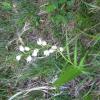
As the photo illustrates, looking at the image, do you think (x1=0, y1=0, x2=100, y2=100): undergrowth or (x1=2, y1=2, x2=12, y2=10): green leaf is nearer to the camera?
(x1=0, y1=0, x2=100, y2=100): undergrowth

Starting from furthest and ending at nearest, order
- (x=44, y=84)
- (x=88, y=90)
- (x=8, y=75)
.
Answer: (x=8, y=75) → (x=44, y=84) → (x=88, y=90)

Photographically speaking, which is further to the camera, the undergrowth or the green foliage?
the green foliage

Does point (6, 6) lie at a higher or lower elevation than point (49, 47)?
higher

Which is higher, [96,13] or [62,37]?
[96,13]

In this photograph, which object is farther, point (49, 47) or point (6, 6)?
point (6, 6)

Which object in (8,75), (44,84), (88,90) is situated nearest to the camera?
(88,90)

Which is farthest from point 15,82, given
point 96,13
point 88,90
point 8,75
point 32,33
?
point 96,13

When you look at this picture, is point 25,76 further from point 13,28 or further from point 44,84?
point 13,28

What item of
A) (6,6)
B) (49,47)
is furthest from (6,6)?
(49,47)

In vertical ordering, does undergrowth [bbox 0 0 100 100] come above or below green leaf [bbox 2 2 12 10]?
below

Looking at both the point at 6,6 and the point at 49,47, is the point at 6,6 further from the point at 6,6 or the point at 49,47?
the point at 49,47

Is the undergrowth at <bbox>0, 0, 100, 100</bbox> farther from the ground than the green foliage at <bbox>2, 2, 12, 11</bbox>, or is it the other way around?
the green foliage at <bbox>2, 2, 12, 11</bbox>
